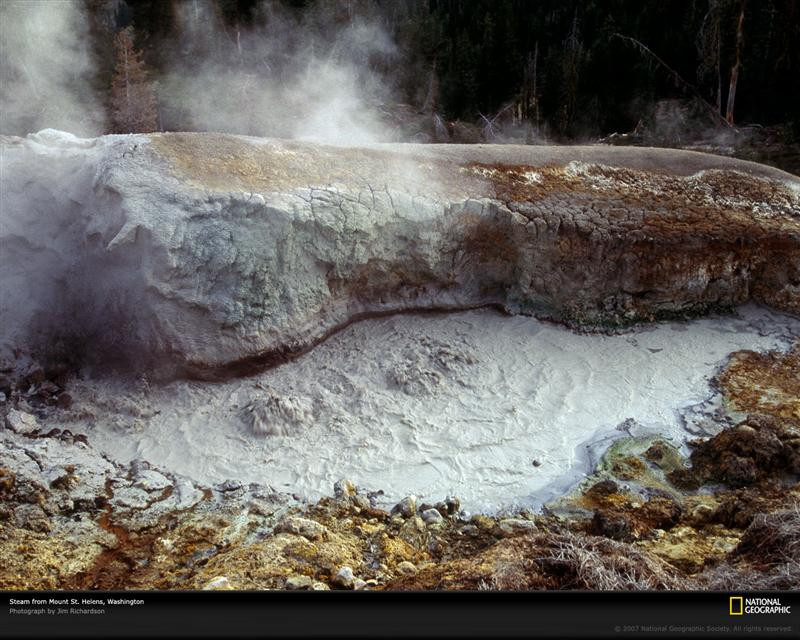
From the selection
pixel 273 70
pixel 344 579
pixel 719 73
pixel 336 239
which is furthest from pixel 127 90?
pixel 719 73

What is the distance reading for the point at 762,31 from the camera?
14703 mm

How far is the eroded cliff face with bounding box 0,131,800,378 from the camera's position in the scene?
5.74 meters

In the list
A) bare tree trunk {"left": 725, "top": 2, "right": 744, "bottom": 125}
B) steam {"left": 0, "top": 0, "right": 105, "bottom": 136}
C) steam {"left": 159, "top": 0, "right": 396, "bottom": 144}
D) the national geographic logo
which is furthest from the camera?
bare tree trunk {"left": 725, "top": 2, "right": 744, "bottom": 125}

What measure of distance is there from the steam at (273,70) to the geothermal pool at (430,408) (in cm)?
667

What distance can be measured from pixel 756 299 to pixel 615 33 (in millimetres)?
10686

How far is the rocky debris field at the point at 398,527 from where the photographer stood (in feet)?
10.6

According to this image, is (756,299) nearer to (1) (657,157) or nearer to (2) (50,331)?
(1) (657,157)

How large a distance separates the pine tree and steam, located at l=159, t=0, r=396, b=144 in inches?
76.3

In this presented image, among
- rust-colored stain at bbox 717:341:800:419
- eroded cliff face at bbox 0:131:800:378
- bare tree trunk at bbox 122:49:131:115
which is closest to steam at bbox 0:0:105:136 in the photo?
bare tree trunk at bbox 122:49:131:115

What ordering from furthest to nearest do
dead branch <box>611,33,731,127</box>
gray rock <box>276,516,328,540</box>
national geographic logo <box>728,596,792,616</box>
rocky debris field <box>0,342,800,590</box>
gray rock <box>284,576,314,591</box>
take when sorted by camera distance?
dead branch <box>611,33,731,127</box>
gray rock <box>276,516,328,540</box>
gray rock <box>284,576,314,591</box>
rocky debris field <box>0,342,800,590</box>
national geographic logo <box>728,596,792,616</box>

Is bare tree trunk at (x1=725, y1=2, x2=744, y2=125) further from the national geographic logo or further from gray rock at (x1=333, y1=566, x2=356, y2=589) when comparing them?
the national geographic logo

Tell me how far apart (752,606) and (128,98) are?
12022 millimetres

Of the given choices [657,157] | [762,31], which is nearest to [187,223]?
[657,157]

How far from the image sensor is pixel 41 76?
10.8 meters
